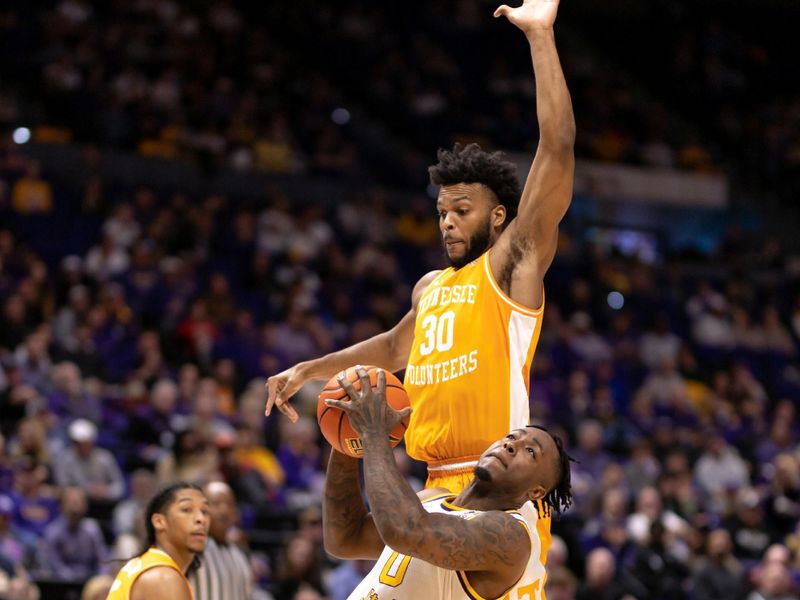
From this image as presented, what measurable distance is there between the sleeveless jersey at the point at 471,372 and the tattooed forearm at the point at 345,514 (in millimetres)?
287

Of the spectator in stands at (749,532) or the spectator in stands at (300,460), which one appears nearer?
the spectator in stands at (300,460)

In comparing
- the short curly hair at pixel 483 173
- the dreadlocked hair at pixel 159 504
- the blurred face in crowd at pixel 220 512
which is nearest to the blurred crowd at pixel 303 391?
the blurred face in crowd at pixel 220 512

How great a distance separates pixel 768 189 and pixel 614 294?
20.4 ft

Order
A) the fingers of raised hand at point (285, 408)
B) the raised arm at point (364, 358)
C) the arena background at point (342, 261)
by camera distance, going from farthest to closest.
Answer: the arena background at point (342, 261) < the raised arm at point (364, 358) < the fingers of raised hand at point (285, 408)

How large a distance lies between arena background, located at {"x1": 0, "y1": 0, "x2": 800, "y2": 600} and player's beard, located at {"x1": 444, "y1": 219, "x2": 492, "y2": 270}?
5.11 m

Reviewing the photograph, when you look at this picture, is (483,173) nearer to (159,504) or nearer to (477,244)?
(477,244)

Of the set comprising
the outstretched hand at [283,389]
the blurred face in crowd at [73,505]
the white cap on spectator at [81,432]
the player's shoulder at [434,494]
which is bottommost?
the blurred face in crowd at [73,505]

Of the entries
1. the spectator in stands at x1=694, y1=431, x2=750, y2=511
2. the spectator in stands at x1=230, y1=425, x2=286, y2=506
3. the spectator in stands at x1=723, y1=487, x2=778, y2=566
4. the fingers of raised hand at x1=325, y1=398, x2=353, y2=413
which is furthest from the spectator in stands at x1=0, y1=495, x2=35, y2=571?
the spectator in stands at x1=694, y1=431, x2=750, y2=511

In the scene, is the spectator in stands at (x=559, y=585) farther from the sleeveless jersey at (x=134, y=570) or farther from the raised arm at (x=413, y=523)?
the raised arm at (x=413, y=523)

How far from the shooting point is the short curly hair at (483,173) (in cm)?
525

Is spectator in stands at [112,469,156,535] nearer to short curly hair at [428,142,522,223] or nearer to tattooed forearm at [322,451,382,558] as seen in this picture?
tattooed forearm at [322,451,382,558]

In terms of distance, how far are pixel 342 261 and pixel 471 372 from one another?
1079 cm

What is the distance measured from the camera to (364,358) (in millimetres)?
5918

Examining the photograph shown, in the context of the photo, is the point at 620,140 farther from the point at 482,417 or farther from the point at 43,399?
the point at 482,417
